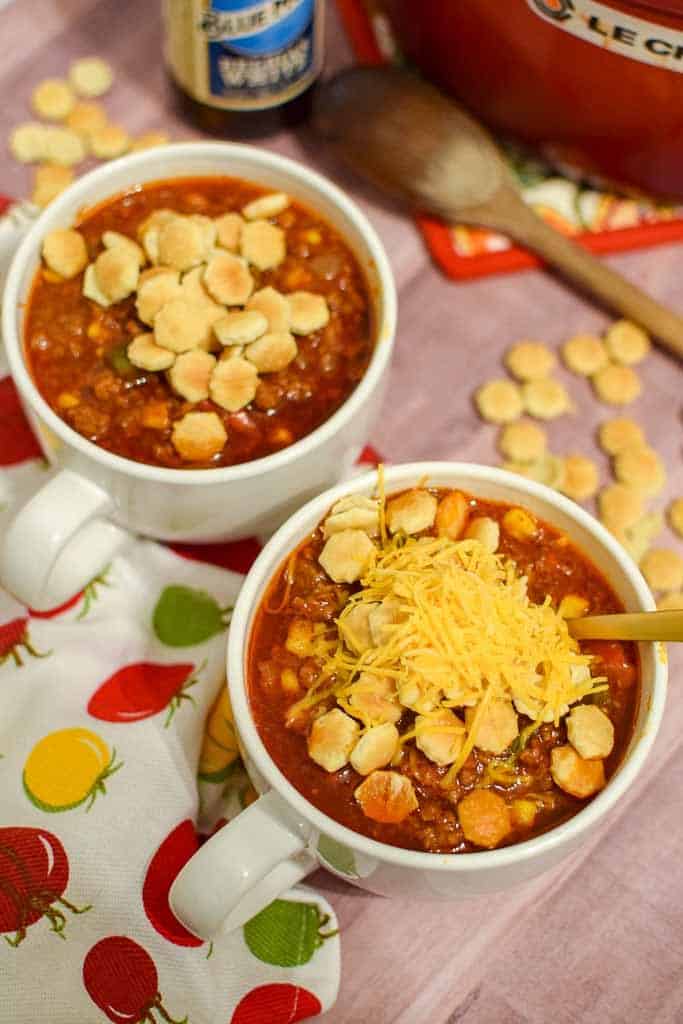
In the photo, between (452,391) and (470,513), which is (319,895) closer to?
(470,513)

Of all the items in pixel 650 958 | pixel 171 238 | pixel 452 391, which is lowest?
pixel 650 958

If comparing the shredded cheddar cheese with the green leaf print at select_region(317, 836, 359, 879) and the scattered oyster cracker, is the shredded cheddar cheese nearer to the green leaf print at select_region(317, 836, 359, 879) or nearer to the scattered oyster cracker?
the green leaf print at select_region(317, 836, 359, 879)

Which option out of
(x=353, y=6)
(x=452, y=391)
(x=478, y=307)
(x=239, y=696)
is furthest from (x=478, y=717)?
(x=353, y=6)

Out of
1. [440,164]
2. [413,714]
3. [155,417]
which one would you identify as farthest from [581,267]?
[413,714]

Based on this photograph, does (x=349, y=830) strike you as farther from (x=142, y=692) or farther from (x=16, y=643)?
(x=16, y=643)

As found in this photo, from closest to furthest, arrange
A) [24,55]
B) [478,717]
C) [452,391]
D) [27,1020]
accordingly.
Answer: [478,717], [27,1020], [452,391], [24,55]

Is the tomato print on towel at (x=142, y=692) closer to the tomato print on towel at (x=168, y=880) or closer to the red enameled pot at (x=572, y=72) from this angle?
the tomato print on towel at (x=168, y=880)
